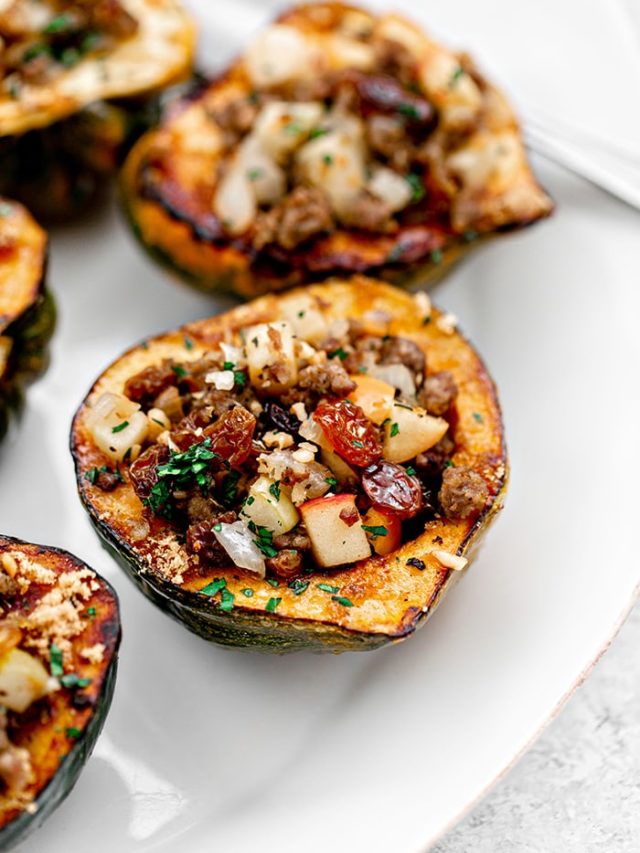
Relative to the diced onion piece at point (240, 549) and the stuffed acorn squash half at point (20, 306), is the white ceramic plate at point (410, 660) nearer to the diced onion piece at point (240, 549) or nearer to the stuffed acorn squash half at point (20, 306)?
the stuffed acorn squash half at point (20, 306)

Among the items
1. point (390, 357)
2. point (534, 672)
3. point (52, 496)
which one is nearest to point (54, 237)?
point (52, 496)

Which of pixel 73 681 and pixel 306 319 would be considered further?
pixel 306 319

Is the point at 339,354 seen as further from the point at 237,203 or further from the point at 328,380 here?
the point at 237,203

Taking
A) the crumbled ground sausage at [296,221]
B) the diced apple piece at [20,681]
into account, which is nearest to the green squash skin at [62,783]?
the diced apple piece at [20,681]

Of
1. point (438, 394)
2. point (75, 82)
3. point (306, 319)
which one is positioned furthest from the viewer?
point (75, 82)

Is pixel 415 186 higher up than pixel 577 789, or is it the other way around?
pixel 415 186

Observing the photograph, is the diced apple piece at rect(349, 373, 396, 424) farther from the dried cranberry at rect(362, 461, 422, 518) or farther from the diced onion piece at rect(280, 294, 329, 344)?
the diced onion piece at rect(280, 294, 329, 344)

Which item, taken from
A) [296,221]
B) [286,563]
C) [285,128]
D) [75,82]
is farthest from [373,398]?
[75,82]
